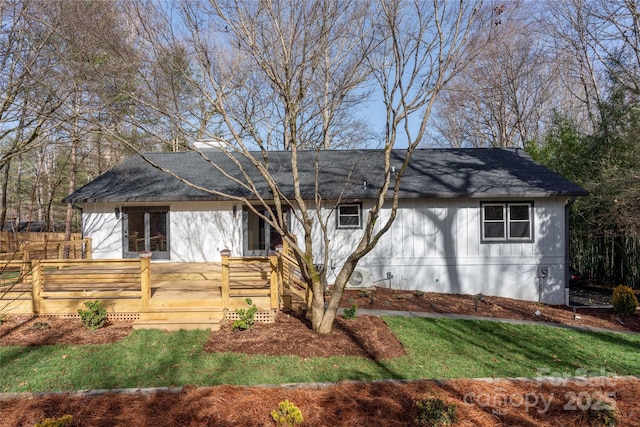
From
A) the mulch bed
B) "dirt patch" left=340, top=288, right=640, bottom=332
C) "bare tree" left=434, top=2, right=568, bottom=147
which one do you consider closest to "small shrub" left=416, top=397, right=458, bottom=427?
"dirt patch" left=340, top=288, right=640, bottom=332

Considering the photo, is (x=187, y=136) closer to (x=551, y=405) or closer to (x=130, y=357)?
(x=130, y=357)

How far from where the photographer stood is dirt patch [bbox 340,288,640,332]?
26.3ft

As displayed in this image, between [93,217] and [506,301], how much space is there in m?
11.4

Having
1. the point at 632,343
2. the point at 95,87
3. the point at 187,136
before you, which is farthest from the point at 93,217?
the point at 632,343

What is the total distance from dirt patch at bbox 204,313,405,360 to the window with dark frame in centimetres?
406

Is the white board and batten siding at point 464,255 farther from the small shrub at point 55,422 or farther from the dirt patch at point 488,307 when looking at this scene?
the small shrub at point 55,422

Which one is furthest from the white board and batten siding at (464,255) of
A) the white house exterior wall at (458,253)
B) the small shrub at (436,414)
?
the small shrub at (436,414)

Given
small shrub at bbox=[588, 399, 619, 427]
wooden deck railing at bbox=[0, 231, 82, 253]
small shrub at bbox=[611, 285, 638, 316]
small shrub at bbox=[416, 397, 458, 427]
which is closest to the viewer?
wooden deck railing at bbox=[0, 231, 82, 253]

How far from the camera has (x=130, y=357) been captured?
5.30 m

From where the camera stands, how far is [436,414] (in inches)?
143

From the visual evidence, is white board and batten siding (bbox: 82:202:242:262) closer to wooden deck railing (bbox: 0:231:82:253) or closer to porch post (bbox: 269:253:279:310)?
wooden deck railing (bbox: 0:231:82:253)

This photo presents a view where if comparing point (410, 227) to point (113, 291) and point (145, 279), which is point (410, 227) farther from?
point (113, 291)

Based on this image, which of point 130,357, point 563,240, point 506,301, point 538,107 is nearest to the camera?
point 130,357

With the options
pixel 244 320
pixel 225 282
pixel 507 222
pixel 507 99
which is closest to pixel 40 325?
pixel 225 282
